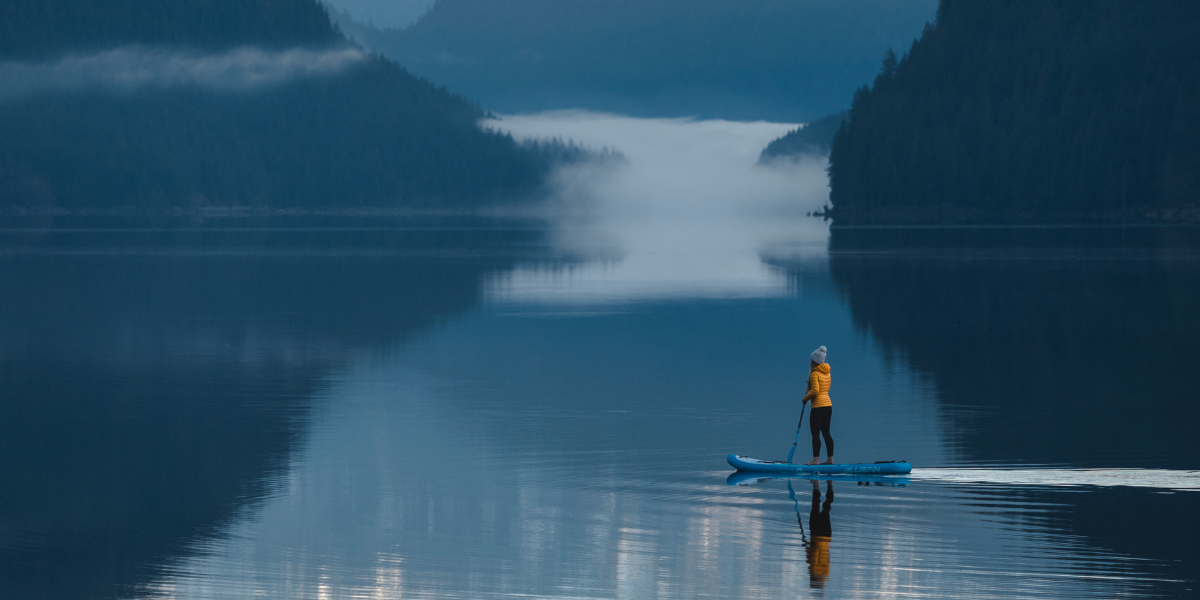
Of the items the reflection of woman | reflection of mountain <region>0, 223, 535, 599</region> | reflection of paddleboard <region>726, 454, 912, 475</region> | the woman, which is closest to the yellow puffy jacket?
the woman

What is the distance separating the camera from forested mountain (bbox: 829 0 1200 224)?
490 ft

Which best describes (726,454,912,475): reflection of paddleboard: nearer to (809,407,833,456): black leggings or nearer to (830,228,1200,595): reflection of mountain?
(809,407,833,456): black leggings

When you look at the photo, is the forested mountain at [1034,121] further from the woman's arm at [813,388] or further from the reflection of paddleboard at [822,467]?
the reflection of paddleboard at [822,467]

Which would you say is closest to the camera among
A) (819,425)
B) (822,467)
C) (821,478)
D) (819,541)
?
(819,541)

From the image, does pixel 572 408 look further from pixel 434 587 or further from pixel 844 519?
pixel 434 587

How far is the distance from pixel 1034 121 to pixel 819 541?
159m

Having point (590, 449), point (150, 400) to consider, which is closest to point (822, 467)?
point (590, 449)

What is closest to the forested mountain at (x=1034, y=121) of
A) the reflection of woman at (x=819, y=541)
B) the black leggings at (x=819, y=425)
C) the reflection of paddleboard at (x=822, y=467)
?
the black leggings at (x=819, y=425)

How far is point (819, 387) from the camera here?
57.7 feet

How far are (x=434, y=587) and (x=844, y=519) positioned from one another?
4.59 metres

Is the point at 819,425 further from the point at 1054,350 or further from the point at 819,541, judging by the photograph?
the point at 1054,350

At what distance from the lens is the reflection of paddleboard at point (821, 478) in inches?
664

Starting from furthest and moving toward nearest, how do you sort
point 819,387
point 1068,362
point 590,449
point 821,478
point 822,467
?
point 1068,362 → point 590,449 → point 819,387 → point 822,467 → point 821,478

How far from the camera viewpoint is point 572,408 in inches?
905
